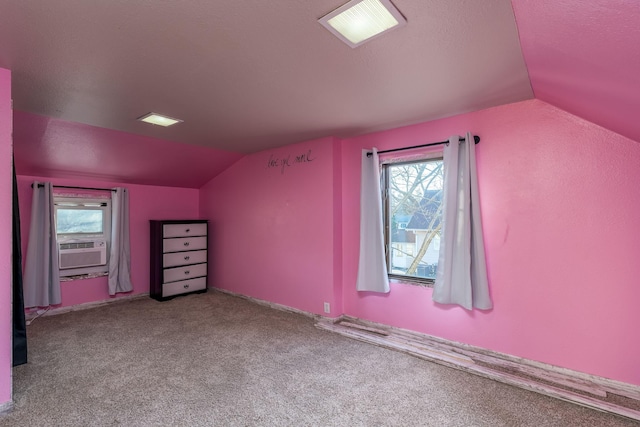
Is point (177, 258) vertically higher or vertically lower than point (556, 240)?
lower

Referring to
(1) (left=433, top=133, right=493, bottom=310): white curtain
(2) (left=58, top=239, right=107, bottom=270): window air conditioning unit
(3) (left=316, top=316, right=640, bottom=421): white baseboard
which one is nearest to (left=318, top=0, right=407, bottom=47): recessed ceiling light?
(1) (left=433, top=133, right=493, bottom=310): white curtain

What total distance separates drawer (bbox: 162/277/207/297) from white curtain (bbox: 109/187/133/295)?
0.50 metres

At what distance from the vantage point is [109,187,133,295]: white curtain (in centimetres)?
437

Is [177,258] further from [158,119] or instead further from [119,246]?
[158,119]

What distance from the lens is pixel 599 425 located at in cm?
181

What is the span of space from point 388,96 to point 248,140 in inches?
75.8

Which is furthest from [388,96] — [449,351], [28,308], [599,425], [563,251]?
[28,308]

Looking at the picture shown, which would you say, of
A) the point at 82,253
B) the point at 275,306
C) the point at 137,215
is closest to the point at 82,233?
the point at 82,253

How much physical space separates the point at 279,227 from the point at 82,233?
9.00ft

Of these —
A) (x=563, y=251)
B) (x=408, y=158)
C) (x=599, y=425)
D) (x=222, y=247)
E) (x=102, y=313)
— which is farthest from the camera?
(x=222, y=247)

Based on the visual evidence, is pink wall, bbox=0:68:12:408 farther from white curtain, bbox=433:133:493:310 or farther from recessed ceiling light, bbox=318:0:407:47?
white curtain, bbox=433:133:493:310

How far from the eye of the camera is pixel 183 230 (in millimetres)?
4820

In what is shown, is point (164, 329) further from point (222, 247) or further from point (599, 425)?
point (599, 425)

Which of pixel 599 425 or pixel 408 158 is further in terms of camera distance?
pixel 408 158
